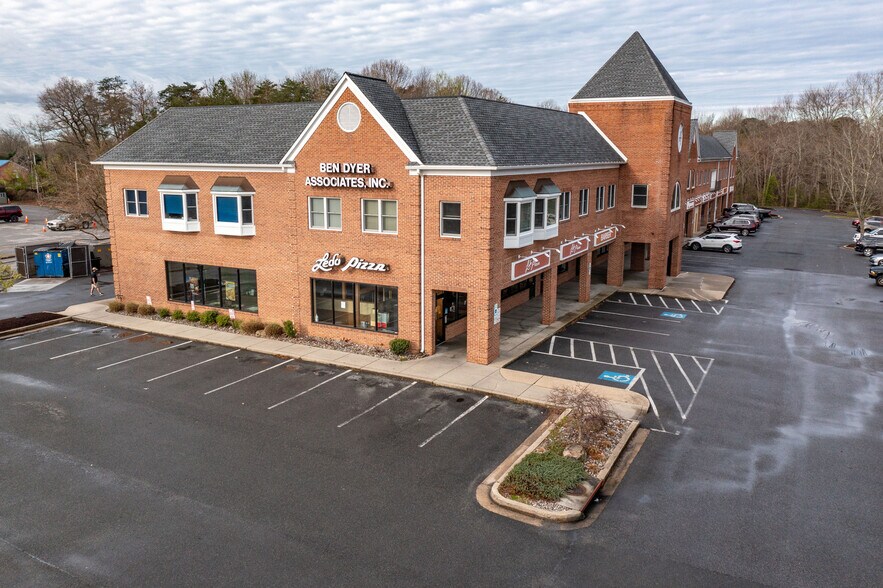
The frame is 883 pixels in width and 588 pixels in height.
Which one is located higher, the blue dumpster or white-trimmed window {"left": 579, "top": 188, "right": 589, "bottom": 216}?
white-trimmed window {"left": 579, "top": 188, "right": 589, "bottom": 216}

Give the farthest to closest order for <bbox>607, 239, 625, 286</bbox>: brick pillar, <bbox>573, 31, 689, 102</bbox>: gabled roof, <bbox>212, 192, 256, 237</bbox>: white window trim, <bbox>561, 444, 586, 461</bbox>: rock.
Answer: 1. <bbox>607, 239, 625, 286</bbox>: brick pillar
2. <bbox>573, 31, 689, 102</bbox>: gabled roof
3. <bbox>212, 192, 256, 237</bbox>: white window trim
4. <bbox>561, 444, 586, 461</bbox>: rock

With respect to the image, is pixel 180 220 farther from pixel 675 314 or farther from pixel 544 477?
pixel 675 314

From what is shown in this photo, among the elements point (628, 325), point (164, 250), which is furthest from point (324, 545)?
point (164, 250)

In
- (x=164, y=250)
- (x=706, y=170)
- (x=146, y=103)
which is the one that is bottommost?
(x=164, y=250)

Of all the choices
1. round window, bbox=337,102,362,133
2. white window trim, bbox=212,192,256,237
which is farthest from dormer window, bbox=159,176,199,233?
round window, bbox=337,102,362,133

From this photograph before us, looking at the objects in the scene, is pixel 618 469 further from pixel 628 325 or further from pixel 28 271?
pixel 28 271

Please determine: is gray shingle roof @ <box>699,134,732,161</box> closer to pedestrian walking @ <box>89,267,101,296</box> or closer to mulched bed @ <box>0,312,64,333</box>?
pedestrian walking @ <box>89,267,101,296</box>

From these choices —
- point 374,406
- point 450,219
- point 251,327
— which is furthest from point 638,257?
point 374,406
